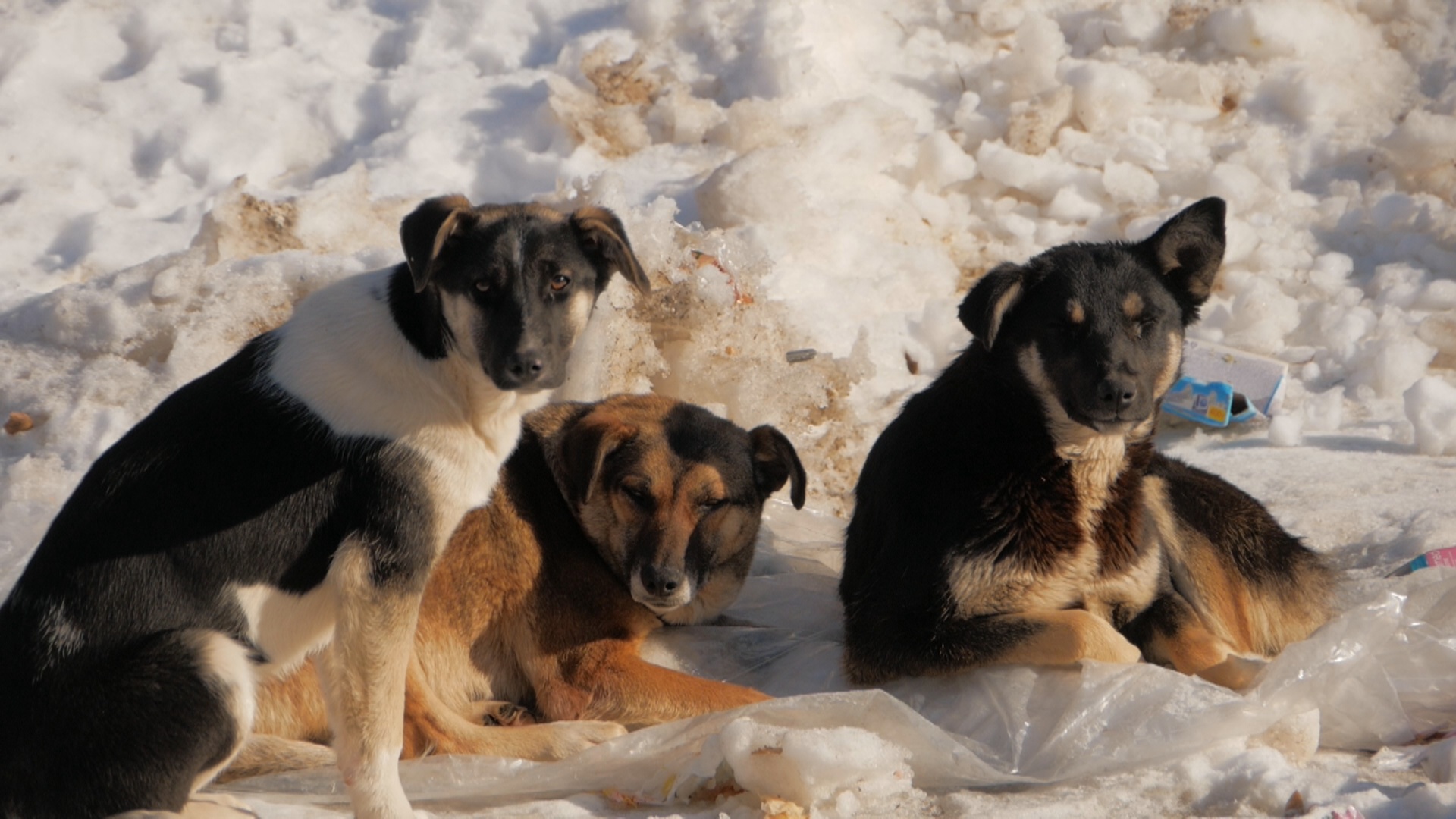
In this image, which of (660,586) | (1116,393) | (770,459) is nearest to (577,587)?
(660,586)

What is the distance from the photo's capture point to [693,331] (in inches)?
254

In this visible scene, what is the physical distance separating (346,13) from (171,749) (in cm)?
679

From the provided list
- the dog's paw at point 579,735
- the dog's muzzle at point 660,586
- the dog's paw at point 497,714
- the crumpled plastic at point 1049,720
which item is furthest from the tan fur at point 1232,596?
the dog's paw at point 497,714

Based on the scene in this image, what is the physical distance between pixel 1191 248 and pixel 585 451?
2091mm

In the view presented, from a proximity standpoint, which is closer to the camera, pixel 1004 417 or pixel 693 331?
pixel 1004 417

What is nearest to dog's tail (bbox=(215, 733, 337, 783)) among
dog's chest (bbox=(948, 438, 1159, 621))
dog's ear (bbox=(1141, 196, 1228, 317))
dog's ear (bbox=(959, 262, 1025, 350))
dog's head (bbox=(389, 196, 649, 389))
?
dog's head (bbox=(389, 196, 649, 389))

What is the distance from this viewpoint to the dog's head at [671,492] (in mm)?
4520

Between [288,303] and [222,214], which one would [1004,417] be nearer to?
[288,303]

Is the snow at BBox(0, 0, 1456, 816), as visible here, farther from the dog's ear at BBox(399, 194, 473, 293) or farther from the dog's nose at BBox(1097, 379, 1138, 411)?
the dog's ear at BBox(399, 194, 473, 293)

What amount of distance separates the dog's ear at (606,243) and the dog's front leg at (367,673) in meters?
1.07

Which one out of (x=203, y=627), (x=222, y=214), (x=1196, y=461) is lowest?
(x=222, y=214)

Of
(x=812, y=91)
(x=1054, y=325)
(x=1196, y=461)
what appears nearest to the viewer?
(x=1054, y=325)

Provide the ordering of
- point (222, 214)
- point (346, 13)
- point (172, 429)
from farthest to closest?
point (346, 13) → point (222, 214) → point (172, 429)

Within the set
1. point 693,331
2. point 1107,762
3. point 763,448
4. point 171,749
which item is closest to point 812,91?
point 693,331
